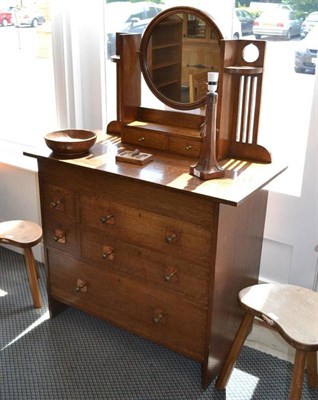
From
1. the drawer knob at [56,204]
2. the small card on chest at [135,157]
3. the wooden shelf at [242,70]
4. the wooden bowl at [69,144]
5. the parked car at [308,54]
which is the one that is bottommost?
the drawer knob at [56,204]

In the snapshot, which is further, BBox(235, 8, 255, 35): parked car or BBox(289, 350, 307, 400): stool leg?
BBox(235, 8, 255, 35): parked car

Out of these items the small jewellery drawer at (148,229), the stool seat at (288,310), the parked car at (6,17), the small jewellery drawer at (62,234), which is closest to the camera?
the stool seat at (288,310)

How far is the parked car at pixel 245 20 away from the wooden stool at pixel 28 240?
4.15ft

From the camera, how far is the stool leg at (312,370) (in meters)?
1.69

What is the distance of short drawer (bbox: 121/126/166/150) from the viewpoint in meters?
1.79

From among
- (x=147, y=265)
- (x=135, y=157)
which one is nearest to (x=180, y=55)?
(x=135, y=157)

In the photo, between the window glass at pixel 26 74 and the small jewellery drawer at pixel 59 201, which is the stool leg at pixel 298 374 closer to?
the small jewellery drawer at pixel 59 201

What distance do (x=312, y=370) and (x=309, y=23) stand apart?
4.08 ft

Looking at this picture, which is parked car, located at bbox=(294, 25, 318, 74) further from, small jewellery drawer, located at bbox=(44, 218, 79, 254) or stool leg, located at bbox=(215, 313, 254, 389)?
small jewellery drawer, located at bbox=(44, 218, 79, 254)

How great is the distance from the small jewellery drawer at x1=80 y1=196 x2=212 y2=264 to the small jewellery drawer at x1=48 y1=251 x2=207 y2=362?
0.18m

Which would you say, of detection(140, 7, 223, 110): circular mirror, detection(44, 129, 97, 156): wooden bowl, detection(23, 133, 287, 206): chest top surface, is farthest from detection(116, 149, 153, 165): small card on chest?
detection(140, 7, 223, 110): circular mirror

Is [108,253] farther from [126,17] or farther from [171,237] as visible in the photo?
[126,17]

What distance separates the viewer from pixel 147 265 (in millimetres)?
1679

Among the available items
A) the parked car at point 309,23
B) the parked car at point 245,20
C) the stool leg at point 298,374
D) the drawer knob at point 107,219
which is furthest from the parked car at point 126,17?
the stool leg at point 298,374
